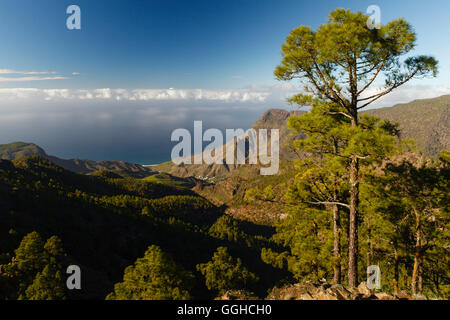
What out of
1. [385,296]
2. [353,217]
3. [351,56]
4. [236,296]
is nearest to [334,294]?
[385,296]

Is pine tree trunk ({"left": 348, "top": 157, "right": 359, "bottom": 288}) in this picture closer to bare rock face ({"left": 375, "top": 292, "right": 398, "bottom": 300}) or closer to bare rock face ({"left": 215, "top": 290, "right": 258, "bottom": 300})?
bare rock face ({"left": 375, "top": 292, "right": 398, "bottom": 300})

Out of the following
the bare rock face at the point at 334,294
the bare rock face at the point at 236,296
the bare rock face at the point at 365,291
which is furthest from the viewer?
the bare rock face at the point at 236,296

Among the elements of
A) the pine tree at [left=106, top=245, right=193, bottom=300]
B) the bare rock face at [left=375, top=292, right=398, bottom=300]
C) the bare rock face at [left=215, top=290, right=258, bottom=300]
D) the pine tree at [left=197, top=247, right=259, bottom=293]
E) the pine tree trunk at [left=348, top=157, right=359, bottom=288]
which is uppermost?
the pine tree trunk at [left=348, top=157, right=359, bottom=288]

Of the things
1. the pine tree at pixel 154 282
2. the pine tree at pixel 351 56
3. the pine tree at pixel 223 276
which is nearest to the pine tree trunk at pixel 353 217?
the pine tree at pixel 351 56

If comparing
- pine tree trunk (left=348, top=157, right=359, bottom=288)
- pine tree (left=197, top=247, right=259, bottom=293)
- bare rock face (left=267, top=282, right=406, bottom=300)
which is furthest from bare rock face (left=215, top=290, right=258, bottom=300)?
pine tree (left=197, top=247, right=259, bottom=293)

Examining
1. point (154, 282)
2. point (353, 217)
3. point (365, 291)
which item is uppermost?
point (353, 217)

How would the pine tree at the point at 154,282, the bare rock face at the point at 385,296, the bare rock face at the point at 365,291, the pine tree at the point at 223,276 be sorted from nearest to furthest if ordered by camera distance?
the bare rock face at the point at 385,296, the bare rock face at the point at 365,291, the pine tree at the point at 154,282, the pine tree at the point at 223,276

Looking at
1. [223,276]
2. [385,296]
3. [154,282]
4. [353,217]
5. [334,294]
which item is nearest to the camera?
[385,296]

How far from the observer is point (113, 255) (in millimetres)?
76250

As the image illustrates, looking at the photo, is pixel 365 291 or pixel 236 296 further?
pixel 236 296

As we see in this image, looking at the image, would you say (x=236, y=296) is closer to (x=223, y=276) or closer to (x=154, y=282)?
(x=154, y=282)

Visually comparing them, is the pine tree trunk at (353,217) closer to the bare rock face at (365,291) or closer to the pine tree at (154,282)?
the bare rock face at (365,291)

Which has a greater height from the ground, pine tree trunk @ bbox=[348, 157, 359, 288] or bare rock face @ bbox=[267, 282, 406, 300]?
pine tree trunk @ bbox=[348, 157, 359, 288]

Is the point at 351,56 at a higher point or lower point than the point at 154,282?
higher
